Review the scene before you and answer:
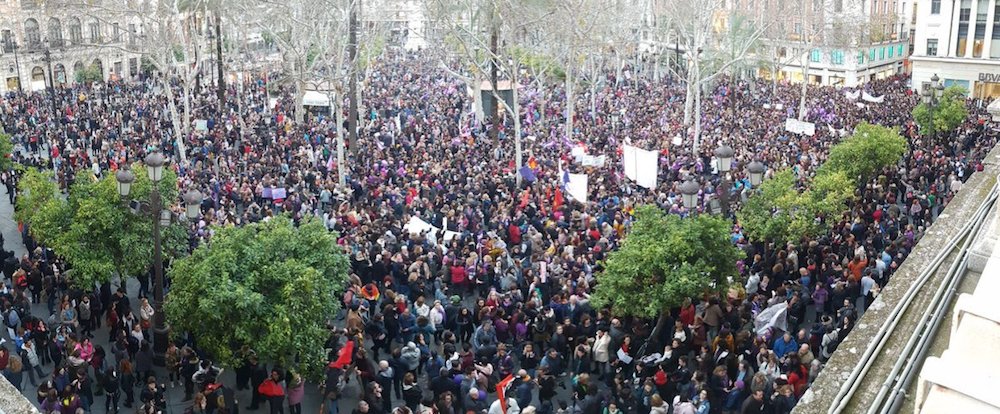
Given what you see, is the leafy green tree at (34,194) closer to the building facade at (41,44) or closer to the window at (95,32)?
the building facade at (41,44)

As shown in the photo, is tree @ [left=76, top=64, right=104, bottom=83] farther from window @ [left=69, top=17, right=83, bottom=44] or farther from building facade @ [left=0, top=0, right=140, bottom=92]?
→ window @ [left=69, top=17, right=83, bottom=44]

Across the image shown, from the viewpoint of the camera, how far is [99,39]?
63.4m

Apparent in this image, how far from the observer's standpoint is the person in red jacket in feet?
44.7

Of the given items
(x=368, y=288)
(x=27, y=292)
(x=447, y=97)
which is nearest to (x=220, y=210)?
(x=27, y=292)

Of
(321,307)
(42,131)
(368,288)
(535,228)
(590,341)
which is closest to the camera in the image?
(321,307)

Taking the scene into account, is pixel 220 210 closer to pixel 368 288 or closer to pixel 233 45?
pixel 368 288

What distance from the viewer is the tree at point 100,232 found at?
17094 millimetres

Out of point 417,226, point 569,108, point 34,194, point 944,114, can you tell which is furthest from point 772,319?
point 569,108

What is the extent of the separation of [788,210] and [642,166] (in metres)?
6.85

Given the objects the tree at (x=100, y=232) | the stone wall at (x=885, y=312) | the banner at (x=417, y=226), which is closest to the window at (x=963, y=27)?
the banner at (x=417, y=226)

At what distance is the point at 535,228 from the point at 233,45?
143ft

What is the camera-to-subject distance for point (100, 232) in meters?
17.4

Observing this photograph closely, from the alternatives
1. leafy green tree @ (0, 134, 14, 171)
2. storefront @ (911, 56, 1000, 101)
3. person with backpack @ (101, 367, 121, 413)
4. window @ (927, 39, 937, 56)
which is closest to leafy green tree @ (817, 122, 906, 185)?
person with backpack @ (101, 367, 121, 413)

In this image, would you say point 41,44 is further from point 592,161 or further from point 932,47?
point 932,47
